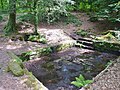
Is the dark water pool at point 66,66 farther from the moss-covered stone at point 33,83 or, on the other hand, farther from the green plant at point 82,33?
the green plant at point 82,33

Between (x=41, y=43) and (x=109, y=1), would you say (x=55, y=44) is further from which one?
(x=109, y=1)

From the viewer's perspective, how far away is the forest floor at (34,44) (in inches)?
245

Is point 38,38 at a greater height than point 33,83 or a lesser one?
lesser

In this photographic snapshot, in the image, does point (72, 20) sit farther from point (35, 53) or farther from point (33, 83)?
point (33, 83)

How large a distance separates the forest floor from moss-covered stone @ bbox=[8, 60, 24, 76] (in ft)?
0.59

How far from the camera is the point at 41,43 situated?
13.6 meters

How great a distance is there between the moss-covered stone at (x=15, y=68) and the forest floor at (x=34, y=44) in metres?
0.18

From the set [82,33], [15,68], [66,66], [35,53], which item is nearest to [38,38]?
[35,53]

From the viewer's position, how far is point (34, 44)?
522 inches

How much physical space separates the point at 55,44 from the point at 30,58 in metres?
2.31

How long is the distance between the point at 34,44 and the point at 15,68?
4.96 metres

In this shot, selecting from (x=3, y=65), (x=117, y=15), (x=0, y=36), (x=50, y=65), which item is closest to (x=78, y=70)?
(x=50, y=65)

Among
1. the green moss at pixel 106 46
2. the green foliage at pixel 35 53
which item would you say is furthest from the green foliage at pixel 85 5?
the green foliage at pixel 35 53

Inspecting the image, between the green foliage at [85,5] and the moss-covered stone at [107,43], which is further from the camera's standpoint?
the green foliage at [85,5]
